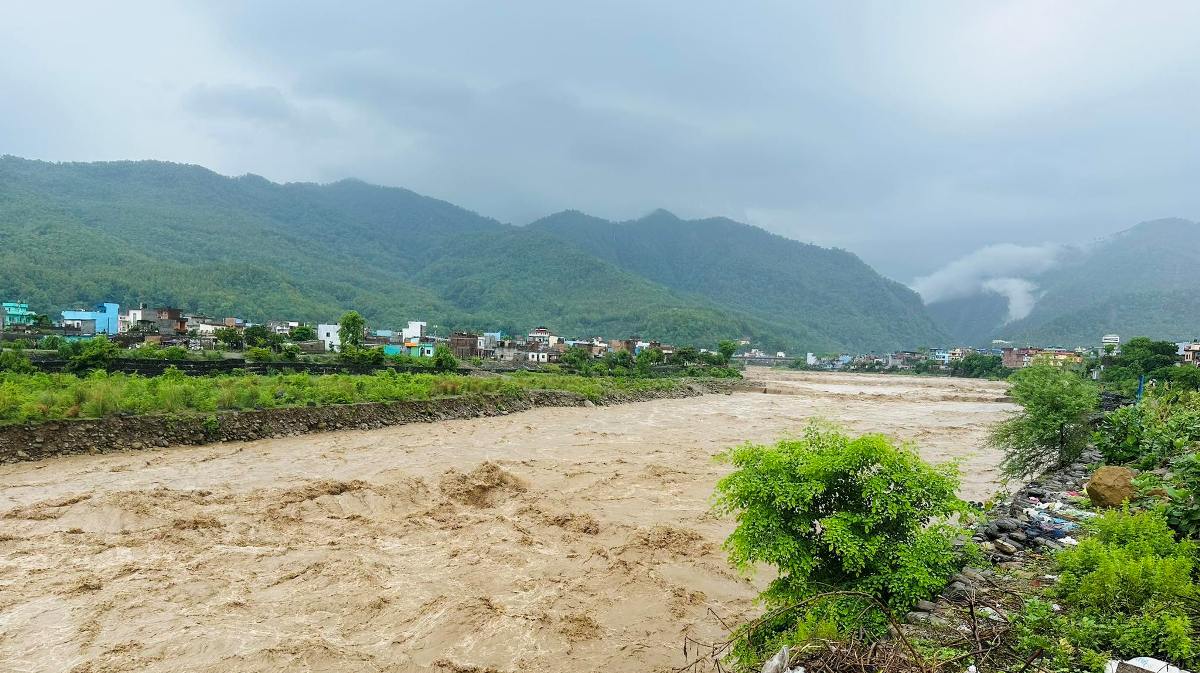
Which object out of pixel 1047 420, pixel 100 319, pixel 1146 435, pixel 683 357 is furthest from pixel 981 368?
pixel 100 319

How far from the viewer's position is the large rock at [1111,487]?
7172 millimetres

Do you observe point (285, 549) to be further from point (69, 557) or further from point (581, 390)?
point (581, 390)

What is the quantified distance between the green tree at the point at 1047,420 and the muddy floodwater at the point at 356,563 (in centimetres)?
161

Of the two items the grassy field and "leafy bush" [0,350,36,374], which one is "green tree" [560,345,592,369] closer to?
the grassy field

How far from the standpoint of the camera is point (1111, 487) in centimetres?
732

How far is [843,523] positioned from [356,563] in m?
6.78

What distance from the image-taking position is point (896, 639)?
13.3 feet

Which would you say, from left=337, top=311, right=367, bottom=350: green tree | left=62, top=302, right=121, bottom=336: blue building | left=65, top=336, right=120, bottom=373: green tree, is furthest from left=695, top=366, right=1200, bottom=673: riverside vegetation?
left=62, top=302, right=121, bottom=336: blue building

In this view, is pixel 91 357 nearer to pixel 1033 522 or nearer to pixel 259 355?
pixel 259 355

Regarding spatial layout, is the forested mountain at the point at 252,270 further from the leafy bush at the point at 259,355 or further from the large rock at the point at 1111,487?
the large rock at the point at 1111,487

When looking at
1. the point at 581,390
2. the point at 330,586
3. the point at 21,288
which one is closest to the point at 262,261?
the point at 21,288

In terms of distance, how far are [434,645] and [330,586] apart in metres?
2.15

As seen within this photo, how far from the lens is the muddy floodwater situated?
5.98 metres

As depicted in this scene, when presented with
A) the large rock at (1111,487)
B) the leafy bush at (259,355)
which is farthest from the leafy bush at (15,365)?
the large rock at (1111,487)
